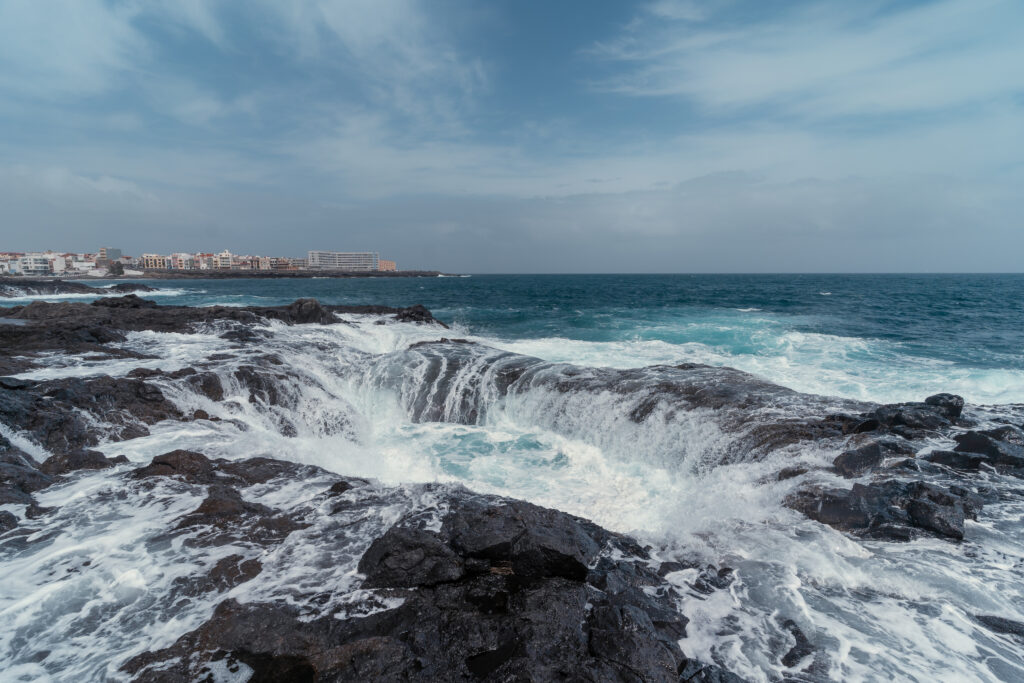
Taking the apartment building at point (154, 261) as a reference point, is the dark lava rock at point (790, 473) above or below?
below

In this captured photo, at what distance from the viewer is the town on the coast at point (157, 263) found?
9656cm

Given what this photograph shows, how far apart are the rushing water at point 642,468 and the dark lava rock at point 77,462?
14.9 inches

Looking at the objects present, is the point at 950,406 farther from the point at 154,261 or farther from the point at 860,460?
the point at 154,261

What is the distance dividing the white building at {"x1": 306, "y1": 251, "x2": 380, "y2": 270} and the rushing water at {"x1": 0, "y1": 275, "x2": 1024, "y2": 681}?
6318 inches

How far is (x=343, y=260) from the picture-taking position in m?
172

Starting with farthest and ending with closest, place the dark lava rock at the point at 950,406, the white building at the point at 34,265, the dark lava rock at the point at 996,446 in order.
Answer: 1. the white building at the point at 34,265
2. the dark lava rock at the point at 950,406
3. the dark lava rock at the point at 996,446

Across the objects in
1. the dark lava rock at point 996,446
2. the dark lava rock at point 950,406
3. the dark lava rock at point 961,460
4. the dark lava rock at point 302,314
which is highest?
the dark lava rock at point 302,314

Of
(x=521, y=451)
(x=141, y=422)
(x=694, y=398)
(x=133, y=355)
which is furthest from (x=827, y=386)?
(x=133, y=355)

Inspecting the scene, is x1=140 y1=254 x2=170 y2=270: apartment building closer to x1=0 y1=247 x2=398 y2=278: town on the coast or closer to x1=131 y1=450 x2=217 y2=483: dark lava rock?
x1=0 y1=247 x2=398 y2=278: town on the coast

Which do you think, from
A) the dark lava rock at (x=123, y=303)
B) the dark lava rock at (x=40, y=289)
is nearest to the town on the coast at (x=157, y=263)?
the dark lava rock at (x=40, y=289)

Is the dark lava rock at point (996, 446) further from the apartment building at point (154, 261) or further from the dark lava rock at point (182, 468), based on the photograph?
the apartment building at point (154, 261)

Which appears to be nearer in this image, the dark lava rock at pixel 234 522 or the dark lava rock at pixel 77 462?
the dark lava rock at pixel 234 522

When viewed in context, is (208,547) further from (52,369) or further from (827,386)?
(827,386)

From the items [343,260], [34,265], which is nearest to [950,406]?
[34,265]
